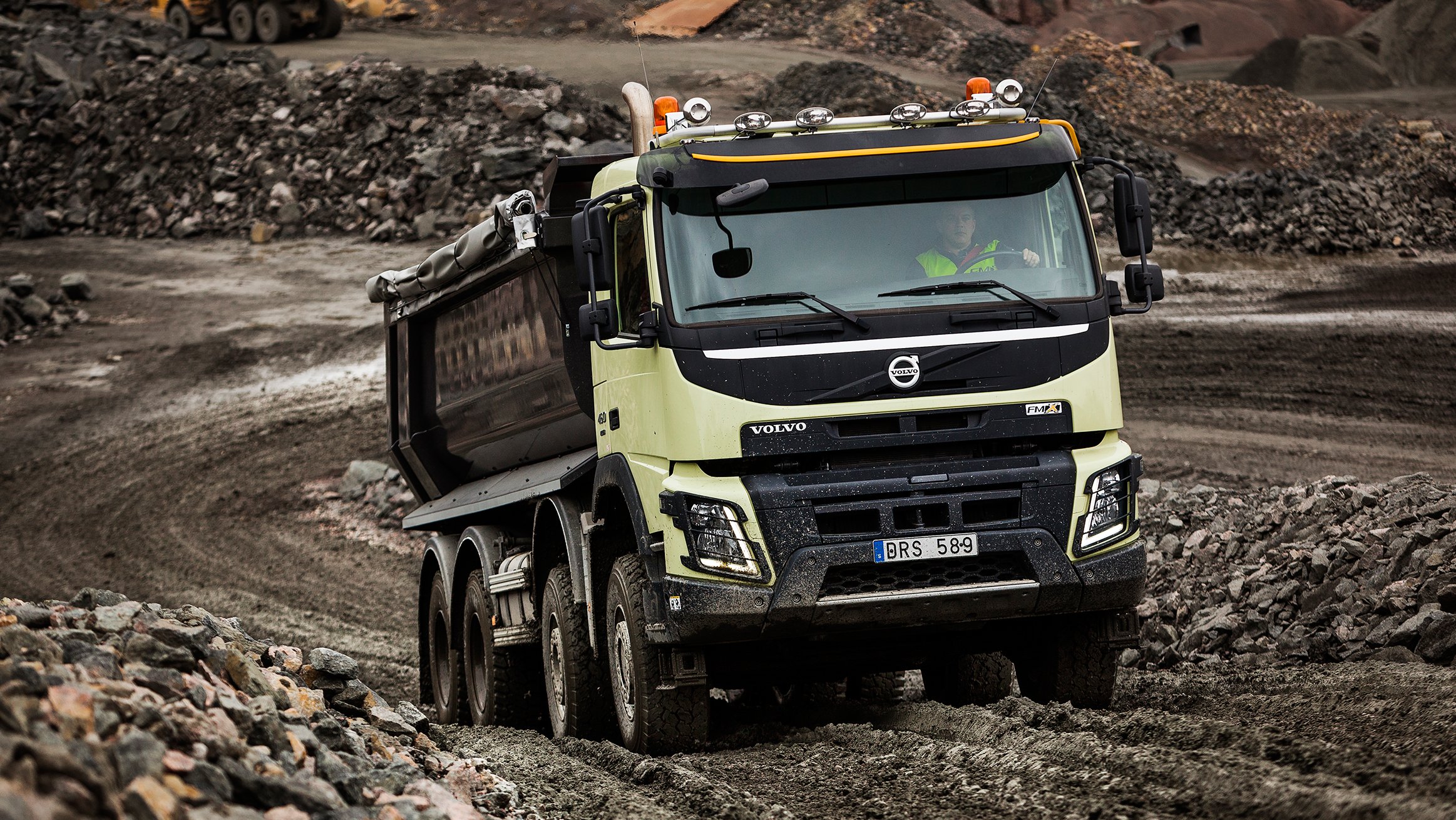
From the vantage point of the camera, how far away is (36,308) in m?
28.2

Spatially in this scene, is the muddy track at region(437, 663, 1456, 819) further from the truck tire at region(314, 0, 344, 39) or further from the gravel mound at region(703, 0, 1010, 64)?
the truck tire at region(314, 0, 344, 39)

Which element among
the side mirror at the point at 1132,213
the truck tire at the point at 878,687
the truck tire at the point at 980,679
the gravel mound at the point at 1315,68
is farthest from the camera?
the gravel mound at the point at 1315,68

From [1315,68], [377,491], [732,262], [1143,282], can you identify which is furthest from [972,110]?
[1315,68]

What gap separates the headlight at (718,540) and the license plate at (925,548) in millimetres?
577

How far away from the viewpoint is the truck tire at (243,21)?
40.9m

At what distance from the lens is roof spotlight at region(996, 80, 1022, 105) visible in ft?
26.4

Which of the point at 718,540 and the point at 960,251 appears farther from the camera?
the point at 960,251

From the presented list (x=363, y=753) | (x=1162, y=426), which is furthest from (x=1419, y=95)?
(x=363, y=753)

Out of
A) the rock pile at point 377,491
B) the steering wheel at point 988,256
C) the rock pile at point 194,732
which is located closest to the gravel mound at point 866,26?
the rock pile at point 377,491

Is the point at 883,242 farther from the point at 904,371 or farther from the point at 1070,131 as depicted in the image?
the point at 1070,131

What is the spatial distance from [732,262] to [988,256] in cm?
131

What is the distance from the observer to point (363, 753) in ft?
20.4

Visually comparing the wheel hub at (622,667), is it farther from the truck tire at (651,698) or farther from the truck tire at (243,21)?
the truck tire at (243,21)

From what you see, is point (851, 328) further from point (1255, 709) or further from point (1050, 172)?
point (1255, 709)
